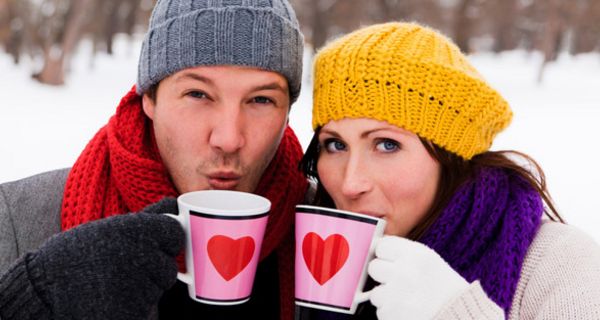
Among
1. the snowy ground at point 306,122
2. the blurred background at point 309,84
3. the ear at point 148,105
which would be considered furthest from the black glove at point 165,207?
the snowy ground at point 306,122

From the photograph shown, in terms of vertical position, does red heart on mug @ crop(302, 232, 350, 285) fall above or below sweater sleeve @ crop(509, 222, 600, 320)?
above

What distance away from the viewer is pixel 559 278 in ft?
4.61

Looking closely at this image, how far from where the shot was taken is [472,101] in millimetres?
1590

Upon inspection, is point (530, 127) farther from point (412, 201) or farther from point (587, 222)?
point (412, 201)

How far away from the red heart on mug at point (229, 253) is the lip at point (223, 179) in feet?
1.43

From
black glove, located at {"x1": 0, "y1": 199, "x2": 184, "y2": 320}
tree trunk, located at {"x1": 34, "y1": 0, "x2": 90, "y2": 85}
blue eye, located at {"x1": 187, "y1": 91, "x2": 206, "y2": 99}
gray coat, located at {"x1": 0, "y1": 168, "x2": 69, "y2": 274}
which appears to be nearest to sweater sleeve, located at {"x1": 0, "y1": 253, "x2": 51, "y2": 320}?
black glove, located at {"x1": 0, "y1": 199, "x2": 184, "y2": 320}

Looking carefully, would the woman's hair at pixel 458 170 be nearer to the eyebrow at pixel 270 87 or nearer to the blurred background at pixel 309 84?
the eyebrow at pixel 270 87

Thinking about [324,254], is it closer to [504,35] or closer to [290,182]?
[290,182]

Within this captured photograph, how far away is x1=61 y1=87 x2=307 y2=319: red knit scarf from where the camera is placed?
1.79 metres

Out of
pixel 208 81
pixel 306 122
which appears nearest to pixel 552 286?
pixel 208 81

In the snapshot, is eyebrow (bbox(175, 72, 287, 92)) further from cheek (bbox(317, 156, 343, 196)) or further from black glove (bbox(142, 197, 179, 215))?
black glove (bbox(142, 197, 179, 215))

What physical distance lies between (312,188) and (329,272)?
0.89 meters

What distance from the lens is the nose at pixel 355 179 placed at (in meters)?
1.56

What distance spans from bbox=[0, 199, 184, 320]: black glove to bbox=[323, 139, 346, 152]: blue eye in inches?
26.2
